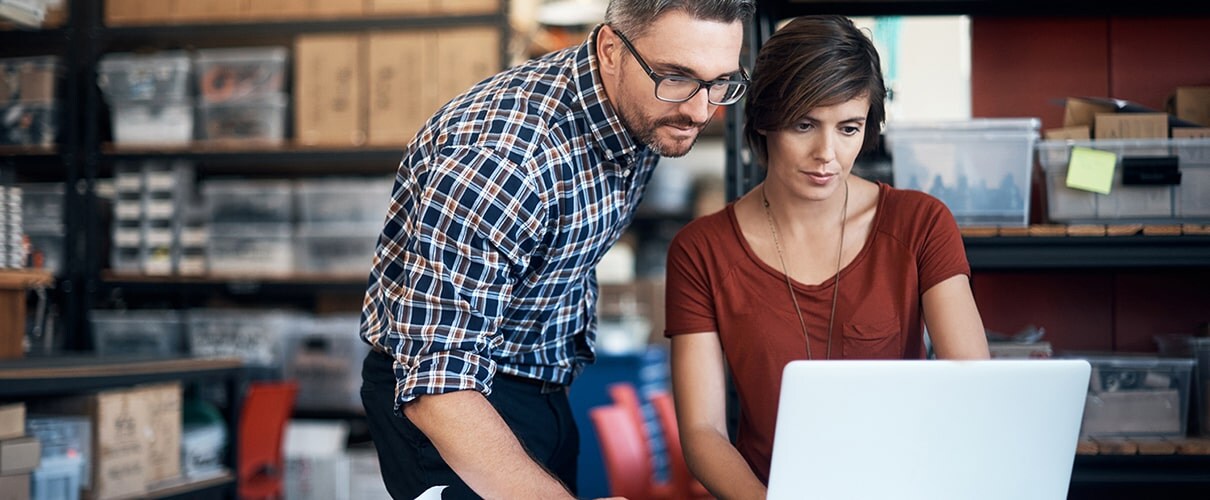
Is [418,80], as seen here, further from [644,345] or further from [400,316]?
[400,316]

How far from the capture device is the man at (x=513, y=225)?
1.29m

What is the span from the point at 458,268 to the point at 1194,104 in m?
1.50

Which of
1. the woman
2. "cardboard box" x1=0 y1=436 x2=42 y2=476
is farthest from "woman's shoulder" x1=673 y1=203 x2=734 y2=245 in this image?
"cardboard box" x1=0 y1=436 x2=42 y2=476

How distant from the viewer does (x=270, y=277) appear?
414 centimetres

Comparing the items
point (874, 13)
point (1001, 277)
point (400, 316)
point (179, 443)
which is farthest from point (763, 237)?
point (179, 443)

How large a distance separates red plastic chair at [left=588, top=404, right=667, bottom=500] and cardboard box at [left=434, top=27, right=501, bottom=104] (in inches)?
57.6

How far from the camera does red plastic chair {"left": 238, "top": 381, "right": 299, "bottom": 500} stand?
137 inches

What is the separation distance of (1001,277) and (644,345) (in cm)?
235

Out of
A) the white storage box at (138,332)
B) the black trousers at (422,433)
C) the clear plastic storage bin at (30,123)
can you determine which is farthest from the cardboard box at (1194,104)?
the clear plastic storage bin at (30,123)

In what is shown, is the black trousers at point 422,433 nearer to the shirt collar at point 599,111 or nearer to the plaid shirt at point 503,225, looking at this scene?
the plaid shirt at point 503,225

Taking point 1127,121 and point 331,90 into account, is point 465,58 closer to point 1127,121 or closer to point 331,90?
point 331,90

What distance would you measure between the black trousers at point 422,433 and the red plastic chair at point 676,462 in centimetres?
108

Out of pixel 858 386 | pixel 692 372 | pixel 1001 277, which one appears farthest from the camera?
pixel 1001 277

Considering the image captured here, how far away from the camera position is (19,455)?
2.24m
